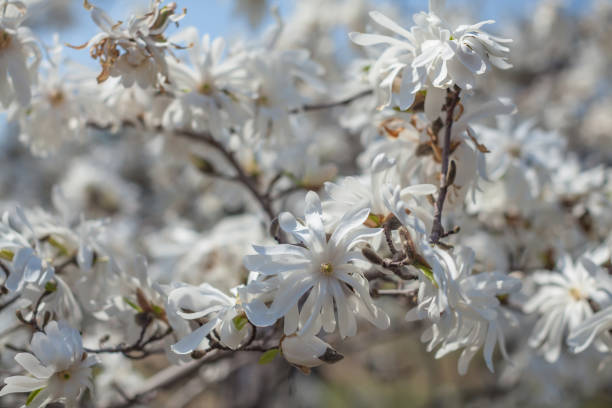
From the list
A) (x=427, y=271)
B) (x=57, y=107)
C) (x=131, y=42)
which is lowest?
(x=427, y=271)

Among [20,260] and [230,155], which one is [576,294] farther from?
[20,260]

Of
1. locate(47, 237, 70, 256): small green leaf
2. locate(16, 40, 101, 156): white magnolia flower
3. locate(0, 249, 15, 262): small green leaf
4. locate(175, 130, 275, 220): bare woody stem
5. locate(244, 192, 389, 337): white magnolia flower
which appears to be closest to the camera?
locate(244, 192, 389, 337): white magnolia flower

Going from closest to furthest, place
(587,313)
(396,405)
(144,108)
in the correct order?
(587,313)
(144,108)
(396,405)

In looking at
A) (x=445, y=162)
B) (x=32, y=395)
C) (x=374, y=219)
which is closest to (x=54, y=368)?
(x=32, y=395)

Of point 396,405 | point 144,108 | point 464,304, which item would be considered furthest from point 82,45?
point 396,405

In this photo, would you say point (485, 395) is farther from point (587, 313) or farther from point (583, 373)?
point (587, 313)

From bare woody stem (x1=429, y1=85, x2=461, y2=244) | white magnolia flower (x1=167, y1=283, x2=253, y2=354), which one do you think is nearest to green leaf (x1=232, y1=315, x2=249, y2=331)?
white magnolia flower (x1=167, y1=283, x2=253, y2=354)

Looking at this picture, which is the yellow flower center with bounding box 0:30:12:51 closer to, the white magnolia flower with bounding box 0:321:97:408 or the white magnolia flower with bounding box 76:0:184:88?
the white magnolia flower with bounding box 76:0:184:88
